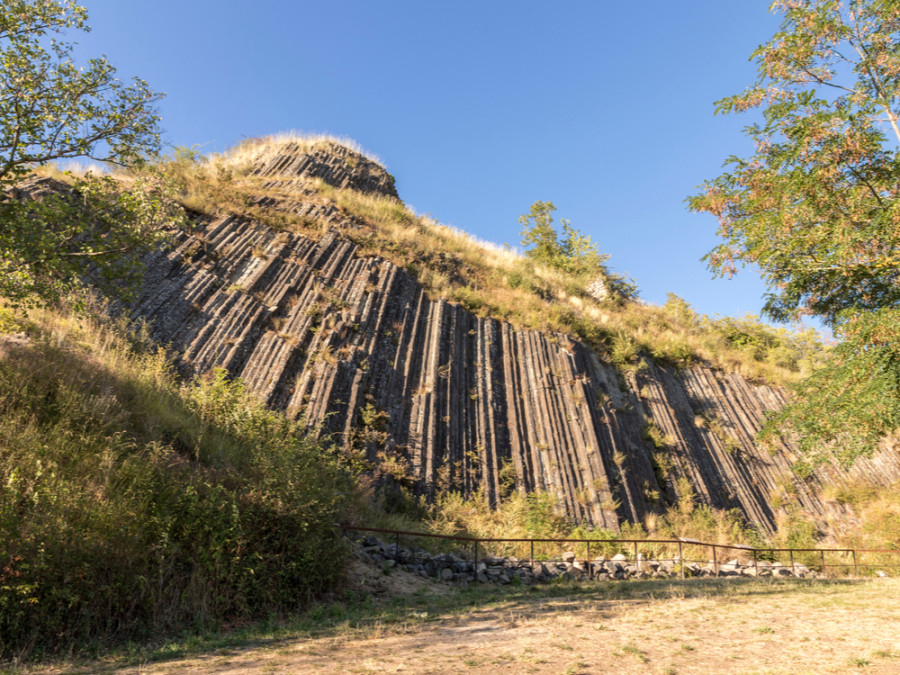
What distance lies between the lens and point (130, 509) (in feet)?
20.3

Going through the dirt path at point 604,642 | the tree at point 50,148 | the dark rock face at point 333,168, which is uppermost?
the dark rock face at point 333,168

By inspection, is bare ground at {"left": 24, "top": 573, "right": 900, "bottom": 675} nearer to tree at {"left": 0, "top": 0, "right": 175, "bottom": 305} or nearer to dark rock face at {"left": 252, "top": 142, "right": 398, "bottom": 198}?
tree at {"left": 0, "top": 0, "right": 175, "bottom": 305}

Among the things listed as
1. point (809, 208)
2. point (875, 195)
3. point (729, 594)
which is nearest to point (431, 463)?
point (729, 594)

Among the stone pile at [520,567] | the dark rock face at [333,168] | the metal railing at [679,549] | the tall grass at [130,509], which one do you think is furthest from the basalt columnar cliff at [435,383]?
the tall grass at [130,509]

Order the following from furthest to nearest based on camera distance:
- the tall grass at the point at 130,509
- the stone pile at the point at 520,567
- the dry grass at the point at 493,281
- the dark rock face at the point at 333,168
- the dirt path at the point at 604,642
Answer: the dark rock face at the point at 333,168 < the dry grass at the point at 493,281 < the stone pile at the point at 520,567 < the tall grass at the point at 130,509 < the dirt path at the point at 604,642

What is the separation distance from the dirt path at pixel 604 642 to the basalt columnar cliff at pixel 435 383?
5959 millimetres

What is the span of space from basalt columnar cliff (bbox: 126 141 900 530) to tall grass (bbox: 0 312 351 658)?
3.43 m

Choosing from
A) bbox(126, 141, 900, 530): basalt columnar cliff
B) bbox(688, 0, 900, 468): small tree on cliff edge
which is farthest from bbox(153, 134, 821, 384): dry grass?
bbox(688, 0, 900, 468): small tree on cliff edge

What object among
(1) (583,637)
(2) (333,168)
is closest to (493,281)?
(2) (333,168)

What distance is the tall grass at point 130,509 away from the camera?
521cm

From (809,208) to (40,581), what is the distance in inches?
628

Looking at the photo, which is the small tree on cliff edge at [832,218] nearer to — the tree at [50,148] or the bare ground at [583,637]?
the bare ground at [583,637]

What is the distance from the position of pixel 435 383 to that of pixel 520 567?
6.04 m

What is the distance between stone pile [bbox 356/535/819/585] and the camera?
9.75 metres
